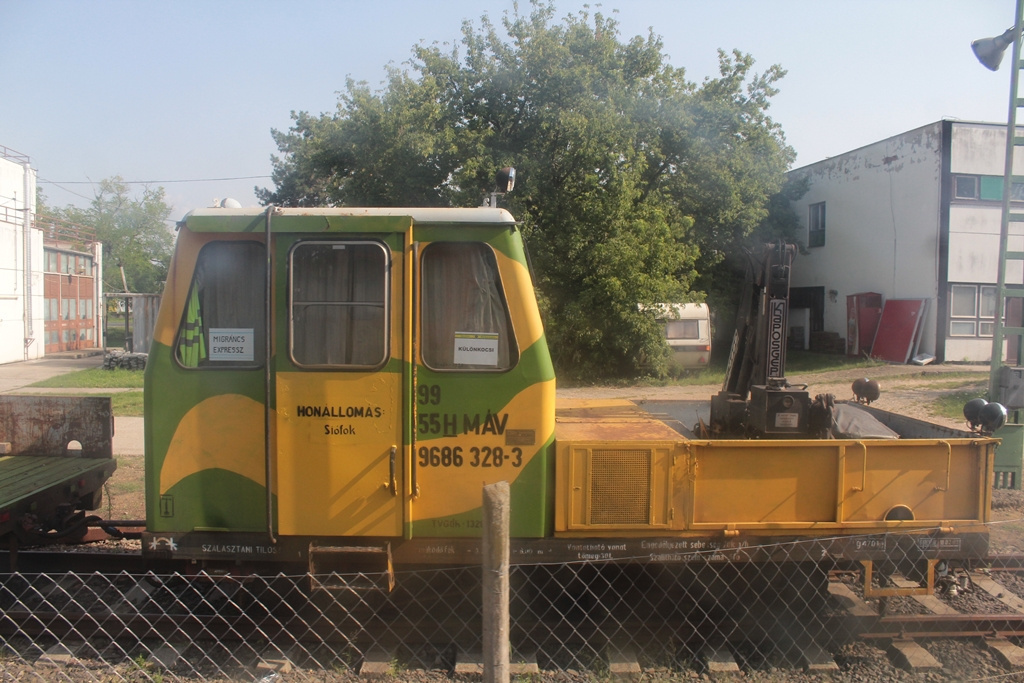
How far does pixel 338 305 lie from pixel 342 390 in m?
0.50

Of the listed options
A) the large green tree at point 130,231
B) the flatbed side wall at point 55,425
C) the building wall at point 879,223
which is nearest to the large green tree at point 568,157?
the building wall at point 879,223

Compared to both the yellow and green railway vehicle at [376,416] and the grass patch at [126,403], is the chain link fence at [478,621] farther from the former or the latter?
the grass patch at [126,403]

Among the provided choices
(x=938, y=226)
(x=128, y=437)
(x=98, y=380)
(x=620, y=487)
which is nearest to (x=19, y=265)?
(x=98, y=380)

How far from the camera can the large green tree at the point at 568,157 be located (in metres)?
19.2

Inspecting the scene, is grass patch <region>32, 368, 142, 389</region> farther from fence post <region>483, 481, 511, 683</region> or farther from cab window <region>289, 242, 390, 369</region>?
fence post <region>483, 481, 511, 683</region>

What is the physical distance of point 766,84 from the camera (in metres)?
26.5

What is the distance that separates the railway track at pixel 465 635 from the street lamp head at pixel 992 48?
24.0ft

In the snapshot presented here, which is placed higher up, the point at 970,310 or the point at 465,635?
the point at 970,310

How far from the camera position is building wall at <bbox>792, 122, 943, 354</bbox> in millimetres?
23000

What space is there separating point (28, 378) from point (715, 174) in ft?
71.9

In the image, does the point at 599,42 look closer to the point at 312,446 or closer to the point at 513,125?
the point at 513,125

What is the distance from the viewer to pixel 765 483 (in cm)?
447

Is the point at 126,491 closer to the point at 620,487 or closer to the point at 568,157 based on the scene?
the point at 620,487

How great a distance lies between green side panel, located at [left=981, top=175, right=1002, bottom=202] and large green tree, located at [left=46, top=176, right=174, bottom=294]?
1953 inches
